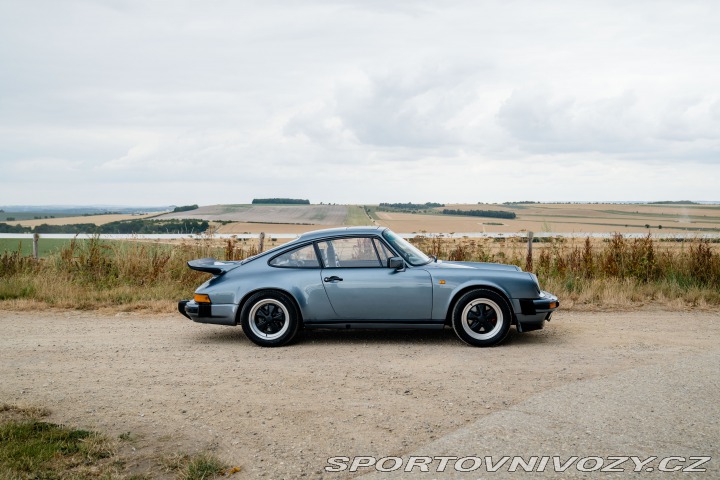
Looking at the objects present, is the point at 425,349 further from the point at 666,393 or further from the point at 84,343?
the point at 84,343

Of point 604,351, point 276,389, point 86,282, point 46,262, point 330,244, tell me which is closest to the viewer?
point 276,389

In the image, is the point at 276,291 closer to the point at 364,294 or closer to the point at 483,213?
the point at 364,294

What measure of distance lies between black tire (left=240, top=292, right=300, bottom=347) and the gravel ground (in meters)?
0.18

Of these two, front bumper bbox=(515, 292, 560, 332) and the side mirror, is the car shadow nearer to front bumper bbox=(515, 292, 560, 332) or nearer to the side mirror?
front bumper bbox=(515, 292, 560, 332)

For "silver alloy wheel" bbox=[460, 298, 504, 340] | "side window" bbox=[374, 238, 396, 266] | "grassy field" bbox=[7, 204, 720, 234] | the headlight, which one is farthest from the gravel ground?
"grassy field" bbox=[7, 204, 720, 234]

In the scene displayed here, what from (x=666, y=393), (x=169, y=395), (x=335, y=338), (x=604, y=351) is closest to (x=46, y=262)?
(x=335, y=338)

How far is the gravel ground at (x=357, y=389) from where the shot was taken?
197 inches

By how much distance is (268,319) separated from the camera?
8508 millimetres

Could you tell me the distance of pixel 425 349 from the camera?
323 inches

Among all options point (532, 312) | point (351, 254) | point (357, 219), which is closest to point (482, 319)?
point (532, 312)

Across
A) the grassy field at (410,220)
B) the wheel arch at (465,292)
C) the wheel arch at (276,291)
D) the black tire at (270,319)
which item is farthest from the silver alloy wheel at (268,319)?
the grassy field at (410,220)

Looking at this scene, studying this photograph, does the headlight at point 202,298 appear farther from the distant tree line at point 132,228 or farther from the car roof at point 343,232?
the distant tree line at point 132,228

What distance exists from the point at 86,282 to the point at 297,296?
26.7 ft

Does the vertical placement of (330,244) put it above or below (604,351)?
above
